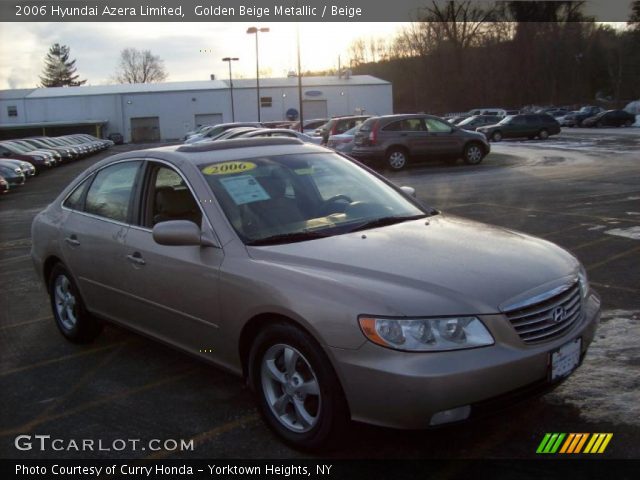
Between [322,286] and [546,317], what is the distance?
3.65 ft

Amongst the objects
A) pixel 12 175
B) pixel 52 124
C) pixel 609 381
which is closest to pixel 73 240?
pixel 609 381

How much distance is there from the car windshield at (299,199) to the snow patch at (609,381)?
1436 millimetres

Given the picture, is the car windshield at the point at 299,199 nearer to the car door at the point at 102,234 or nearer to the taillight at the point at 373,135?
the car door at the point at 102,234

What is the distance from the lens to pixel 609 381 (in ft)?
14.0

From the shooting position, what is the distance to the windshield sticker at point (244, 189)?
14.0 ft

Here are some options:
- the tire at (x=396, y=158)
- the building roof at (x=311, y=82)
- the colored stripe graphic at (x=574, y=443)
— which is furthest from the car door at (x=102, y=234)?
the building roof at (x=311, y=82)

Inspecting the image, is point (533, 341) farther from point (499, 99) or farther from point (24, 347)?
point (499, 99)

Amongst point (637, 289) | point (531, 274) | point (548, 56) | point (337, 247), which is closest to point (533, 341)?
point (531, 274)

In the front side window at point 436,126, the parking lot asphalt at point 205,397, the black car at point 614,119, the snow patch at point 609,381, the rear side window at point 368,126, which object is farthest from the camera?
the black car at point 614,119

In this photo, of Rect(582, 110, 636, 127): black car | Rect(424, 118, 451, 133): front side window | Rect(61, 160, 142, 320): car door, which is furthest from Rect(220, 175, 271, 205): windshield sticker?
Rect(582, 110, 636, 127): black car

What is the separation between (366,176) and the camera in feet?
16.6

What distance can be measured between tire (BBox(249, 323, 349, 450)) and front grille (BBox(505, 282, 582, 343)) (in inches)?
35.9

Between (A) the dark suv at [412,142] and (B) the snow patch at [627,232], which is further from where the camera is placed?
(A) the dark suv at [412,142]

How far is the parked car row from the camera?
77.7 feet
